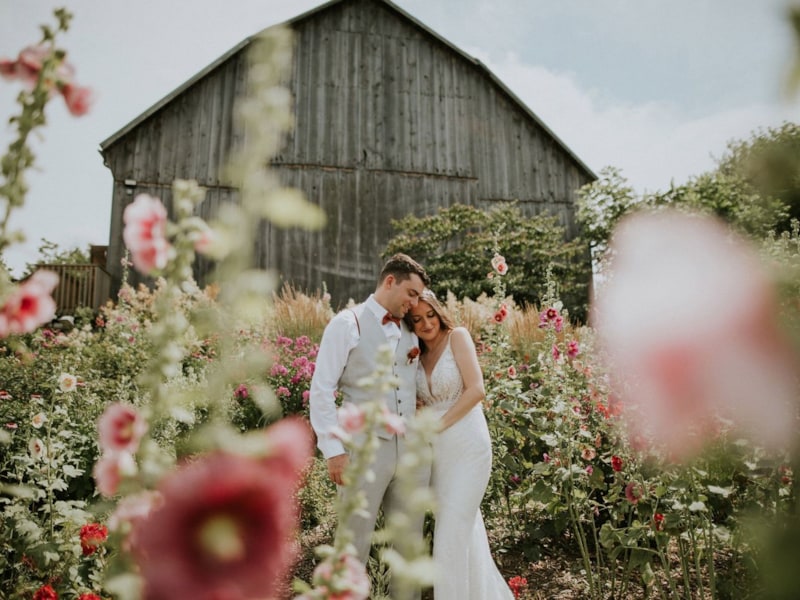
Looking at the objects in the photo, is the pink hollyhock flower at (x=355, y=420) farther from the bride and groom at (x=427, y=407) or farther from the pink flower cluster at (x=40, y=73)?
the bride and groom at (x=427, y=407)

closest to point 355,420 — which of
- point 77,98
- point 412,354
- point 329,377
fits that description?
point 77,98

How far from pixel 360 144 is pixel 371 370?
10650 millimetres

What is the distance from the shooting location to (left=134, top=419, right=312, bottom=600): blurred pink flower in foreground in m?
0.53

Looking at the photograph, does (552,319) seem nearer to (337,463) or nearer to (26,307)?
(337,463)

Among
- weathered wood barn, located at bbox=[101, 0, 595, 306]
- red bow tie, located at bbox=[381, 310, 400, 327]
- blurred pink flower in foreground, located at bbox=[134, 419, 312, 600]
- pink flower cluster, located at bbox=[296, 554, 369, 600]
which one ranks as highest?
weathered wood barn, located at bbox=[101, 0, 595, 306]

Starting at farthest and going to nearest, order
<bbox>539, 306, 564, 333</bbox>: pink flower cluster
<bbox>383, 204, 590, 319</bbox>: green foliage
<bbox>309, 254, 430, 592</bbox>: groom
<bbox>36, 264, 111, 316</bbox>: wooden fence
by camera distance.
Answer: <bbox>383, 204, 590, 319</bbox>: green foliage
<bbox>36, 264, 111, 316</bbox>: wooden fence
<bbox>539, 306, 564, 333</bbox>: pink flower cluster
<bbox>309, 254, 430, 592</bbox>: groom

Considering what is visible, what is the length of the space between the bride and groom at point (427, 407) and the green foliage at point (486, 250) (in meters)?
8.24

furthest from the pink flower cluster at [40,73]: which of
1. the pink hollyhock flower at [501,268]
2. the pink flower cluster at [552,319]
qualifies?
the pink hollyhock flower at [501,268]

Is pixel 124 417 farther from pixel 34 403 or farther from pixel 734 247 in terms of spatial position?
pixel 34 403

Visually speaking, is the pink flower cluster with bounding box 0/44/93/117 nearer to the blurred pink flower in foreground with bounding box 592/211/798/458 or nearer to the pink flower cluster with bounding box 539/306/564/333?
the blurred pink flower in foreground with bounding box 592/211/798/458

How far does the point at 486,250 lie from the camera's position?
1269 centimetres

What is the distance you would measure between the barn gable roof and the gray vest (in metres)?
10.8

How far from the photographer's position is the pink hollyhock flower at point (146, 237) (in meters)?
0.79

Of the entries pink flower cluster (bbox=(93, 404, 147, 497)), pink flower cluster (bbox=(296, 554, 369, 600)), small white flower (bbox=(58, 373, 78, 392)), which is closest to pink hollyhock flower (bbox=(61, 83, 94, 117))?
pink flower cluster (bbox=(93, 404, 147, 497))
